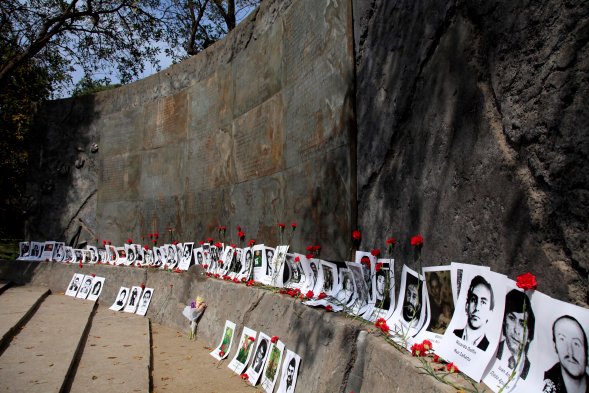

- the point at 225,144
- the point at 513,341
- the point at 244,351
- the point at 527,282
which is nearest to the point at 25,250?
the point at 225,144

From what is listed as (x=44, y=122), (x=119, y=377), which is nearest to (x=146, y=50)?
(x=44, y=122)

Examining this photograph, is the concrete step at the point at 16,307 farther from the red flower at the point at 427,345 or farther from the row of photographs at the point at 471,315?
the red flower at the point at 427,345

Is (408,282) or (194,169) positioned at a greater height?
(194,169)

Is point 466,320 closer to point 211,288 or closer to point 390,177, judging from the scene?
point 390,177

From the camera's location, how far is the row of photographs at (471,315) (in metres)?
1.62

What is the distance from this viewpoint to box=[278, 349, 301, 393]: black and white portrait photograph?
3.41 m

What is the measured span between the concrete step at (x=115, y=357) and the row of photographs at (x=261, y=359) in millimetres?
801

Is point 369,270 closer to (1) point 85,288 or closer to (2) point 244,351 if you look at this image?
(2) point 244,351

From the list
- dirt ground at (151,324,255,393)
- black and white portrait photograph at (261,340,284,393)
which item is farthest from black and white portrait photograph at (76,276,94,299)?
black and white portrait photograph at (261,340,284,393)

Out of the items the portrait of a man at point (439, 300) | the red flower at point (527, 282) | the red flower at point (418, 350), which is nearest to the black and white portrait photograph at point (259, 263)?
the portrait of a man at point (439, 300)

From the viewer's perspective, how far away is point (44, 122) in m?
10.8

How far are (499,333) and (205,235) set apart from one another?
5518mm

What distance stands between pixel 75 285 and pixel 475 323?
8.29 m

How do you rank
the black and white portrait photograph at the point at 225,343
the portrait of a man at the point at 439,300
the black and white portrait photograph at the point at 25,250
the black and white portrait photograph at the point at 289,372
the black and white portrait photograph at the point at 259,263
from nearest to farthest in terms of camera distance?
the portrait of a man at the point at 439,300 → the black and white portrait photograph at the point at 289,372 → the black and white portrait photograph at the point at 225,343 → the black and white portrait photograph at the point at 259,263 → the black and white portrait photograph at the point at 25,250
